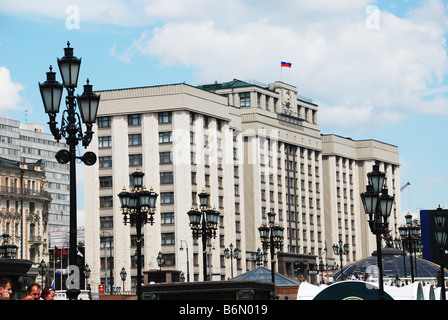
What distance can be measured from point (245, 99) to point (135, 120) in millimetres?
19986

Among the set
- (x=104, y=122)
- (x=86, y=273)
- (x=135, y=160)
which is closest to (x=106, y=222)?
(x=135, y=160)

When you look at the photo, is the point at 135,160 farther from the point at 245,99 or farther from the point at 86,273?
the point at 245,99

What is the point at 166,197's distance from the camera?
110938 mm

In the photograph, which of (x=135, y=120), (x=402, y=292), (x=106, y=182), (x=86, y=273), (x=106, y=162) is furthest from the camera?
(x=106, y=162)

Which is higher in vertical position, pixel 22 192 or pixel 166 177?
pixel 166 177

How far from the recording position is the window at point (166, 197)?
110 metres

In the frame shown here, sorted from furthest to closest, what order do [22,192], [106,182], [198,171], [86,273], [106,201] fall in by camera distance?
[22,192]
[106,201]
[106,182]
[198,171]
[86,273]

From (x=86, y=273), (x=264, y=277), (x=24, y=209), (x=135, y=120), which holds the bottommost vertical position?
(x=86, y=273)

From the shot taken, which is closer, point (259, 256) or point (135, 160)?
point (259, 256)

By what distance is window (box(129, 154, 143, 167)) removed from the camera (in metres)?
113

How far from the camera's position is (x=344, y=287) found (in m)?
21.4

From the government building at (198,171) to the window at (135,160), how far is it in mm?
122
